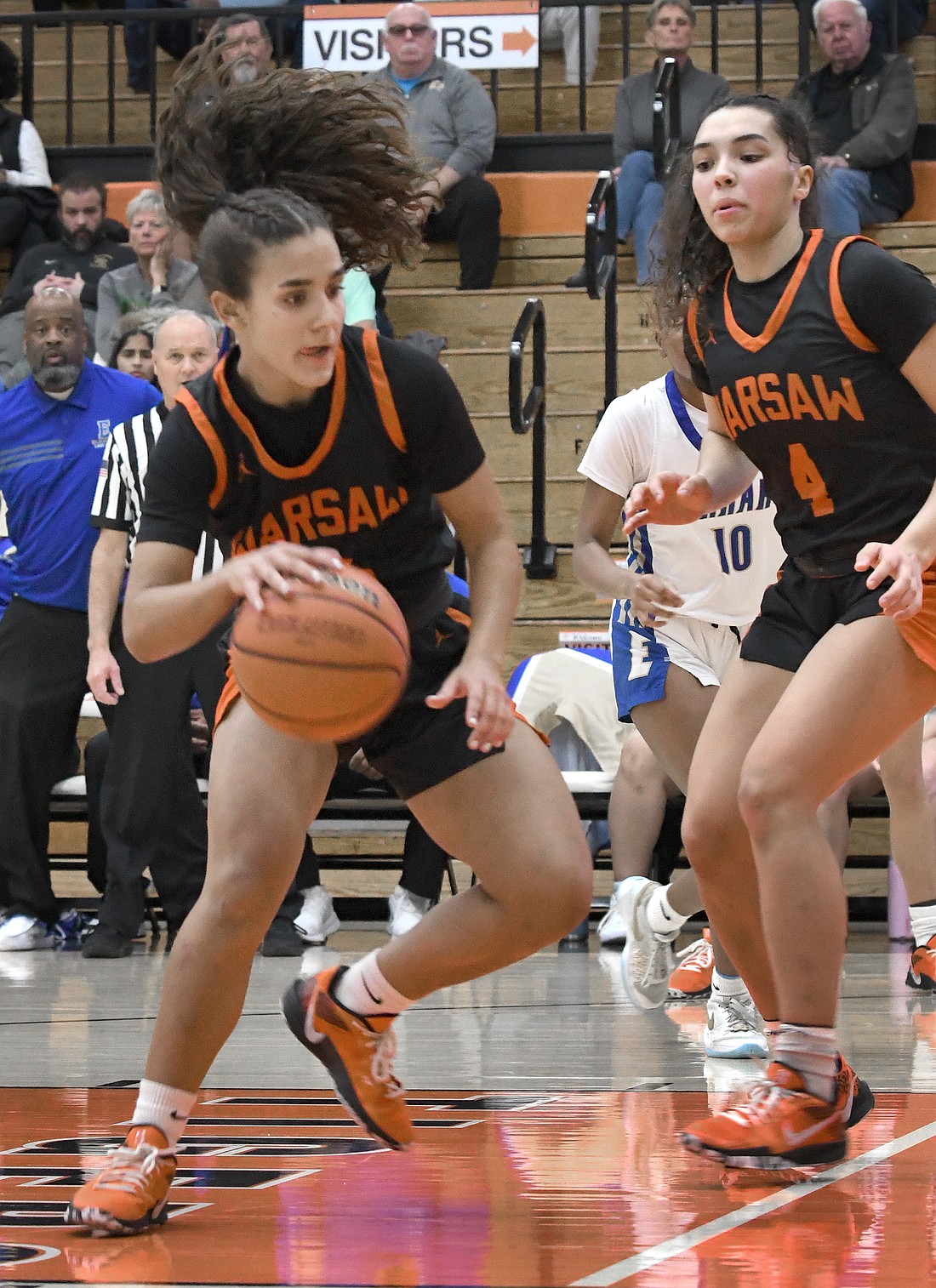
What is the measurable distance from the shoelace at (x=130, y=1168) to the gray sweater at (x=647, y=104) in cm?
818

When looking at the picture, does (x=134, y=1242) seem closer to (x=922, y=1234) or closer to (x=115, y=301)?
(x=922, y=1234)

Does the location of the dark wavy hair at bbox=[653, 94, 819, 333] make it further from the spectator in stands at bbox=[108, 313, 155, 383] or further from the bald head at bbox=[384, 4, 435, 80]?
the bald head at bbox=[384, 4, 435, 80]

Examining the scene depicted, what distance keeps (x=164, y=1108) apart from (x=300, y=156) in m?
1.54

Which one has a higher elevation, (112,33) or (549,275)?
(112,33)

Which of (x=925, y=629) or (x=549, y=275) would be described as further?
(x=549, y=275)

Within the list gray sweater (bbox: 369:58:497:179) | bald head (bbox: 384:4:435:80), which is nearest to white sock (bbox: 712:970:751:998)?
gray sweater (bbox: 369:58:497:179)

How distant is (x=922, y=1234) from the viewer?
99.9 inches

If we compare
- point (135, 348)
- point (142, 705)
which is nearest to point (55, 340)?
point (135, 348)

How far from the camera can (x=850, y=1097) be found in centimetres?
312

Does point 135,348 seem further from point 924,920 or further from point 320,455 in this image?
point 320,455

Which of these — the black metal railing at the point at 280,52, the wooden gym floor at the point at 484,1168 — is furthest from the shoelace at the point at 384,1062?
the black metal railing at the point at 280,52

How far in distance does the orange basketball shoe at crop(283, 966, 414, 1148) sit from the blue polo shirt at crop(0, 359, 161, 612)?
4108 millimetres

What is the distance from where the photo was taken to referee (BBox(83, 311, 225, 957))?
21.3 ft

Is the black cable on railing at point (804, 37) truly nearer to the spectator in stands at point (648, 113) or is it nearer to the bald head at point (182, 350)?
the spectator in stands at point (648, 113)
